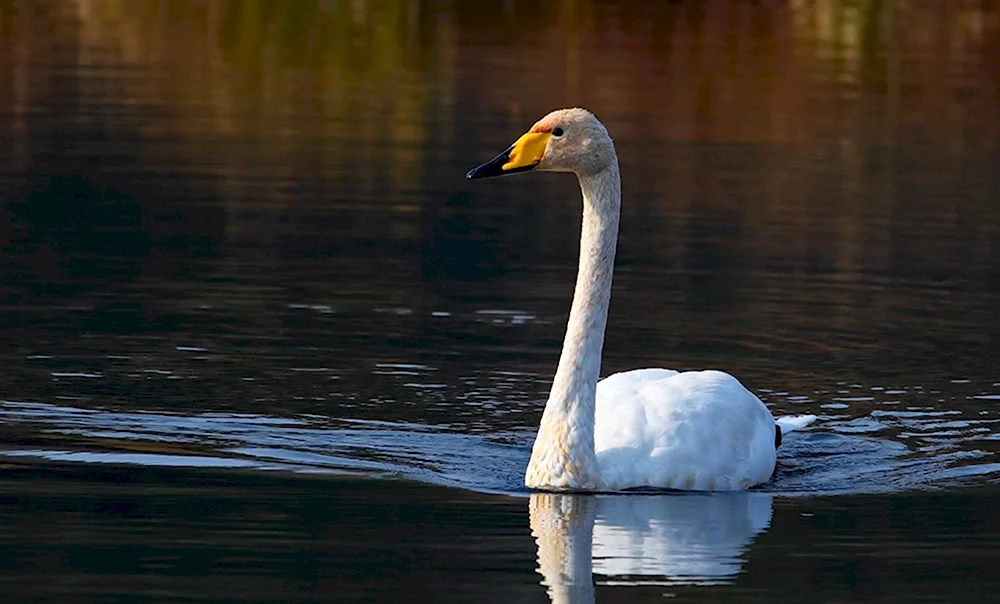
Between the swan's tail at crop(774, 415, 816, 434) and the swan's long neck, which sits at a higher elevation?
the swan's long neck

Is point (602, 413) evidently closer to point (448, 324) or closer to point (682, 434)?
point (682, 434)

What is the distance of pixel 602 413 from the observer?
33.9 ft

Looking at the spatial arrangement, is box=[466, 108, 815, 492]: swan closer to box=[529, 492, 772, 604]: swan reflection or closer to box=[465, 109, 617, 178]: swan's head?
box=[465, 109, 617, 178]: swan's head

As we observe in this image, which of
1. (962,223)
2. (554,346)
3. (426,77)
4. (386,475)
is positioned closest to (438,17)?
(426,77)

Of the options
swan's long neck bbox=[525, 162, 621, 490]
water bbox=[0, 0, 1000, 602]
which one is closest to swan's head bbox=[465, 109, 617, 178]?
swan's long neck bbox=[525, 162, 621, 490]

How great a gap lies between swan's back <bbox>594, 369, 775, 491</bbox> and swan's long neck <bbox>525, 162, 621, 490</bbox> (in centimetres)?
15

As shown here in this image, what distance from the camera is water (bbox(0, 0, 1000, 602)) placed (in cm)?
848

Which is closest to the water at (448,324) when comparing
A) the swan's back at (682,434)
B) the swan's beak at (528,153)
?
the swan's back at (682,434)

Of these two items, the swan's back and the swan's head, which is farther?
the swan's head

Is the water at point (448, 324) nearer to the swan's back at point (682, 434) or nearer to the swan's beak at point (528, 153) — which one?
the swan's back at point (682, 434)

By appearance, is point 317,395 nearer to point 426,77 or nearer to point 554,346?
point 554,346

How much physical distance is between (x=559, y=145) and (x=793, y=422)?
6.65 feet

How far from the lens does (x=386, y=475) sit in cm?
1001

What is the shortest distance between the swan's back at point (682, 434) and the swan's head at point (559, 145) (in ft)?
3.67
